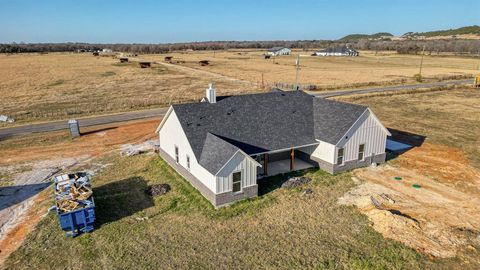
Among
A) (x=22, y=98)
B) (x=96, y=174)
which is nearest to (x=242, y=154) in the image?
(x=96, y=174)

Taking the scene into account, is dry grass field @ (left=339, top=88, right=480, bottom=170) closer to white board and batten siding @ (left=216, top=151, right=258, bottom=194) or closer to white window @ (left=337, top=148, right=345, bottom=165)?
white window @ (left=337, top=148, right=345, bottom=165)

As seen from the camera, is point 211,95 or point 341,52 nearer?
point 211,95

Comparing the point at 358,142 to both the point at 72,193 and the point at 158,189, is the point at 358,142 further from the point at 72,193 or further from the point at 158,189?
the point at 72,193

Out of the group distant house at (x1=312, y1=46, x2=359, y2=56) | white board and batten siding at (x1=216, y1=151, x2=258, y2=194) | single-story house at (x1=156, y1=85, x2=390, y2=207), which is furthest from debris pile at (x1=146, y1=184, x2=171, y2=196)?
distant house at (x1=312, y1=46, x2=359, y2=56)

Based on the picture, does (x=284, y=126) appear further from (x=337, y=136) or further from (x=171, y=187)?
(x=171, y=187)

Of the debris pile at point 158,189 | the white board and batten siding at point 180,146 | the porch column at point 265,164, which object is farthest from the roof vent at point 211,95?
the debris pile at point 158,189

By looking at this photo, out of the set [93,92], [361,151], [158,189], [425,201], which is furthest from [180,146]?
[93,92]
